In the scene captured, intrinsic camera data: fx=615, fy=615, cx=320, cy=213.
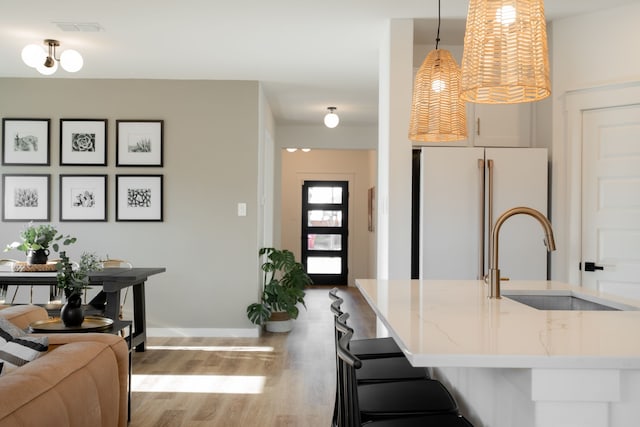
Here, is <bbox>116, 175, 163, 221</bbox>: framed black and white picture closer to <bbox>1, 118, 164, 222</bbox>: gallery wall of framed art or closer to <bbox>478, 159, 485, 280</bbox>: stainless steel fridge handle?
<bbox>1, 118, 164, 222</bbox>: gallery wall of framed art

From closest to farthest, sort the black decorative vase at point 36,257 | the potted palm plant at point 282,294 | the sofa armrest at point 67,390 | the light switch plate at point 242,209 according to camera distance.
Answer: the sofa armrest at point 67,390, the black decorative vase at point 36,257, the light switch plate at point 242,209, the potted palm plant at point 282,294

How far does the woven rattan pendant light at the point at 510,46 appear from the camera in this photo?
183 centimetres

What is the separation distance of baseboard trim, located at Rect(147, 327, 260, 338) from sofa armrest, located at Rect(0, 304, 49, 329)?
2.88 m

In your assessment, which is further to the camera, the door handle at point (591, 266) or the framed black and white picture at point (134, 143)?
the framed black and white picture at point (134, 143)

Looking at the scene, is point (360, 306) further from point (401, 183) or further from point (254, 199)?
point (401, 183)

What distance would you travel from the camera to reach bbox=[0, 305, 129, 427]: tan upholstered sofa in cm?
152

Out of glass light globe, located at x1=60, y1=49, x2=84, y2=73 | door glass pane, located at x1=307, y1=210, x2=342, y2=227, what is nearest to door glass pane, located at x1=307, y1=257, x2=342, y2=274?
door glass pane, located at x1=307, y1=210, x2=342, y2=227

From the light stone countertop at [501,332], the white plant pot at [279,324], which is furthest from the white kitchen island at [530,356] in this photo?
the white plant pot at [279,324]

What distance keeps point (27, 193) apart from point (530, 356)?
5.62m

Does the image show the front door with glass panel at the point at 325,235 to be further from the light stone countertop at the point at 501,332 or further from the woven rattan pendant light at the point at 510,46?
the woven rattan pendant light at the point at 510,46

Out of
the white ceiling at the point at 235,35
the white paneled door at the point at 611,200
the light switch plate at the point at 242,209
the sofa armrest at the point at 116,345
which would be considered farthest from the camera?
the light switch plate at the point at 242,209

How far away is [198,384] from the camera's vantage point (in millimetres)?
4152

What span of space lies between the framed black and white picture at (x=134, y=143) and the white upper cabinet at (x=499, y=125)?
3111 mm

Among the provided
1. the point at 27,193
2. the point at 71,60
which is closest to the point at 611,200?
the point at 71,60
